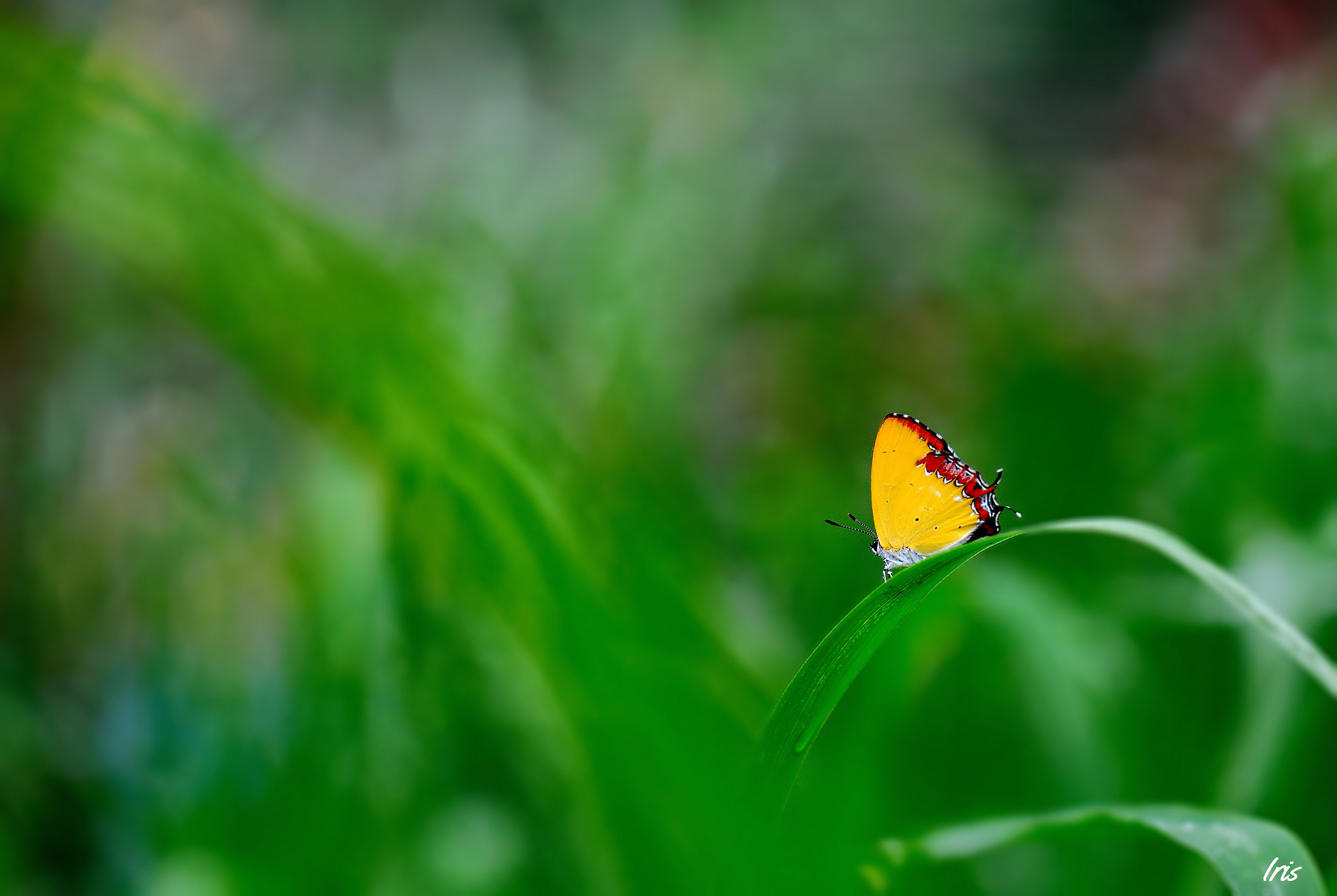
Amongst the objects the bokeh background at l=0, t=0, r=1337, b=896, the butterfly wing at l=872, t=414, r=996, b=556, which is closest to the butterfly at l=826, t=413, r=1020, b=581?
the butterfly wing at l=872, t=414, r=996, b=556

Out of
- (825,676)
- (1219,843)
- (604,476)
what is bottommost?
(1219,843)

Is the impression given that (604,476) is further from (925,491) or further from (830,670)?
(830,670)

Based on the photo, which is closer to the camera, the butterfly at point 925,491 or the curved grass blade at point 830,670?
the curved grass blade at point 830,670

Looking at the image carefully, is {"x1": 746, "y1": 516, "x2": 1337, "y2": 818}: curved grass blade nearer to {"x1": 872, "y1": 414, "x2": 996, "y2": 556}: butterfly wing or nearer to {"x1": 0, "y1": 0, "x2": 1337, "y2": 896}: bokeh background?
{"x1": 0, "y1": 0, "x2": 1337, "y2": 896}: bokeh background

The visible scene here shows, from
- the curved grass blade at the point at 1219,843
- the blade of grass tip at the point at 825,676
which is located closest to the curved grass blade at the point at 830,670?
the blade of grass tip at the point at 825,676

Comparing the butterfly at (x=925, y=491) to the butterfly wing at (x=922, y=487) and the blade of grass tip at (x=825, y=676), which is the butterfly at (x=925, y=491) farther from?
the blade of grass tip at (x=825, y=676)

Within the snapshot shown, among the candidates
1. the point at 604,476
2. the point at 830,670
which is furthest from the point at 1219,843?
the point at 604,476

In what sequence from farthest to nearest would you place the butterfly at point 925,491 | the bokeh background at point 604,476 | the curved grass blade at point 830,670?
the bokeh background at point 604,476 → the butterfly at point 925,491 → the curved grass blade at point 830,670
